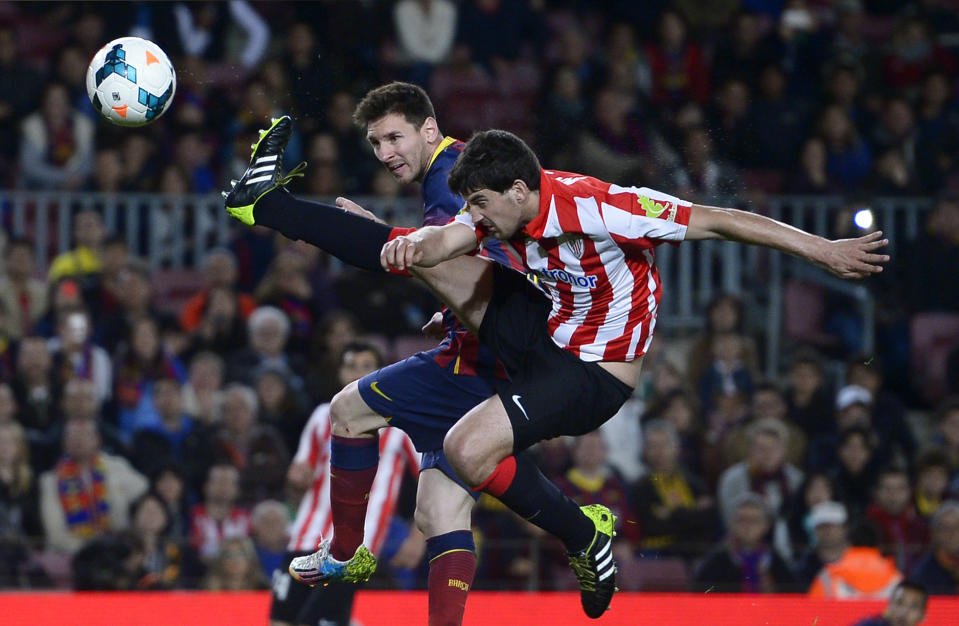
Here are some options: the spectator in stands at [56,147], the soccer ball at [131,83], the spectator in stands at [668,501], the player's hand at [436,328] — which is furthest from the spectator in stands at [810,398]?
the spectator in stands at [56,147]

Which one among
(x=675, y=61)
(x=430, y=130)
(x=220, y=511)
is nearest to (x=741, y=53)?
(x=675, y=61)

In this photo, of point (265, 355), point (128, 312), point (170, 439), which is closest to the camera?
point (170, 439)

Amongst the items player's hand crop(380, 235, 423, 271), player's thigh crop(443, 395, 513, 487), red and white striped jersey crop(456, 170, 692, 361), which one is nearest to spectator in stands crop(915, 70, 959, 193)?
red and white striped jersey crop(456, 170, 692, 361)

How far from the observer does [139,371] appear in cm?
824

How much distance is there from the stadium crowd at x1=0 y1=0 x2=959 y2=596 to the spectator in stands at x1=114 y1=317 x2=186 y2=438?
16mm

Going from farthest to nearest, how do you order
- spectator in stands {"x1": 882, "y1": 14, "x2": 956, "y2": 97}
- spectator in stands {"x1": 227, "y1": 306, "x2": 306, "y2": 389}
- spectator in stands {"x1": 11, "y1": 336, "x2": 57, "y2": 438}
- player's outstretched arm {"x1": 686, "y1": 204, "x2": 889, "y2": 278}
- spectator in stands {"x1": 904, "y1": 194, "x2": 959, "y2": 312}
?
spectator in stands {"x1": 882, "y1": 14, "x2": 956, "y2": 97}, spectator in stands {"x1": 904, "y1": 194, "x2": 959, "y2": 312}, spectator in stands {"x1": 227, "y1": 306, "x2": 306, "y2": 389}, spectator in stands {"x1": 11, "y1": 336, "x2": 57, "y2": 438}, player's outstretched arm {"x1": 686, "y1": 204, "x2": 889, "y2": 278}

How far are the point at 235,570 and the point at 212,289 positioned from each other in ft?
6.96

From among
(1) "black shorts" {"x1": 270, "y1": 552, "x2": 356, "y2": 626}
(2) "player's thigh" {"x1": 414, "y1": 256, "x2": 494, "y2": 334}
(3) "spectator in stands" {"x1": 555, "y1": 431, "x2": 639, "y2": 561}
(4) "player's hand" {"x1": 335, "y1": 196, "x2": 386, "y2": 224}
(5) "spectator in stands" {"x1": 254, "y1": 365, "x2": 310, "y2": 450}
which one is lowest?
(1) "black shorts" {"x1": 270, "y1": 552, "x2": 356, "y2": 626}

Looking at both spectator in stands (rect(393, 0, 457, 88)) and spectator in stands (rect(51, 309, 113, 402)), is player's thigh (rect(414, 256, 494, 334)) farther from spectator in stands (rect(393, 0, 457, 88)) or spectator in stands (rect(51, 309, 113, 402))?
spectator in stands (rect(393, 0, 457, 88))

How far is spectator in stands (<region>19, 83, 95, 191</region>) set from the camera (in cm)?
928

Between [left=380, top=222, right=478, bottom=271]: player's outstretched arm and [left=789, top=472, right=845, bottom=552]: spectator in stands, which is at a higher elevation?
[left=380, top=222, right=478, bottom=271]: player's outstretched arm

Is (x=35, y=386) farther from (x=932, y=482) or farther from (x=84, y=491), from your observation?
(x=932, y=482)

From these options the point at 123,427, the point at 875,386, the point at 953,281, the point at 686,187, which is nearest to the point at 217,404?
the point at 123,427

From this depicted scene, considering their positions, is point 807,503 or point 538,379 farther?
point 807,503
